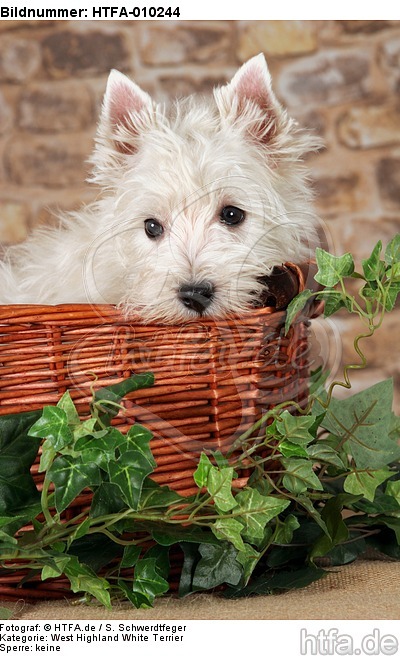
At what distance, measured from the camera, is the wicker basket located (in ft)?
4.00

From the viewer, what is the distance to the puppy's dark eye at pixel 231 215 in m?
1.45

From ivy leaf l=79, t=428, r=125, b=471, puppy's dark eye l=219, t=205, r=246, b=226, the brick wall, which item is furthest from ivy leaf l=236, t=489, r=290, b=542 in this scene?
the brick wall

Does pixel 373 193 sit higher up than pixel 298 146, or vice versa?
pixel 298 146

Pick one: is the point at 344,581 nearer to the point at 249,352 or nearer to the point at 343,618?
the point at 343,618

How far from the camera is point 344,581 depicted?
4.44 ft

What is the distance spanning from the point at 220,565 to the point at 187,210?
63 cm

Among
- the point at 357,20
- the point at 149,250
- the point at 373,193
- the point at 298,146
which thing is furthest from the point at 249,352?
the point at 357,20

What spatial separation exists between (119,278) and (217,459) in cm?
47

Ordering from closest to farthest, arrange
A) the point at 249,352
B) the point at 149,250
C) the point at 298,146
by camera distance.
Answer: the point at 249,352, the point at 149,250, the point at 298,146

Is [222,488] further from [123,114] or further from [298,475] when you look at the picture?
[123,114]

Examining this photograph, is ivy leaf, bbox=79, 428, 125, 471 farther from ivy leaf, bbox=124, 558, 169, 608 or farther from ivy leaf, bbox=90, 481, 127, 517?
ivy leaf, bbox=124, 558, 169, 608

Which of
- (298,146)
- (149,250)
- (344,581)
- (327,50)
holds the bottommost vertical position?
(344,581)

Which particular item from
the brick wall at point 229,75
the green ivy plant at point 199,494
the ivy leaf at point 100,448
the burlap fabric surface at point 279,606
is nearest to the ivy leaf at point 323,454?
the green ivy plant at point 199,494
